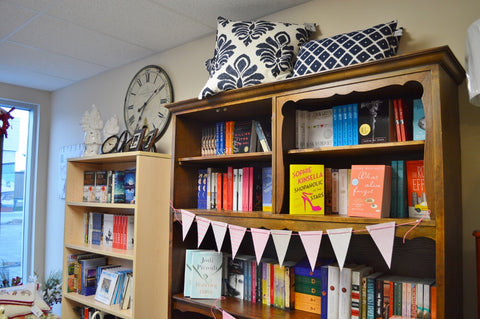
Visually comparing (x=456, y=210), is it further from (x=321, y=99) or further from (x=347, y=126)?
(x=321, y=99)

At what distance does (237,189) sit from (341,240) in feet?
2.45

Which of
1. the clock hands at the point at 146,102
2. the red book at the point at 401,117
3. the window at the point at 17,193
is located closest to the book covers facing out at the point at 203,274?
the red book at the point at 401,117

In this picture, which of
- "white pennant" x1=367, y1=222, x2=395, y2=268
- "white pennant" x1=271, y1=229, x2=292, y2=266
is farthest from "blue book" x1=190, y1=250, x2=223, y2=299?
"white pennant" x1=367, y1=222, x2=395, y2=268

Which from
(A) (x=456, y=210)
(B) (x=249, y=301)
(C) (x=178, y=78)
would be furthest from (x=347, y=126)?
(C) (x=178, y=78)

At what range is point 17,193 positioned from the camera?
13.5ft

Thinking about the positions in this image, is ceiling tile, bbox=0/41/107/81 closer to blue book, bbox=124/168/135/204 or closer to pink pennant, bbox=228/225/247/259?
blue book, bbox=124/168/135/204

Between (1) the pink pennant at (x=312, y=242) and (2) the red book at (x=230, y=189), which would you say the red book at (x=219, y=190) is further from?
(1) the pink pennant at (x=312, y=242)

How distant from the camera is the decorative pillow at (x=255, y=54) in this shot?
79.3 inches

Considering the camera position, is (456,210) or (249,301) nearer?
(456,210)

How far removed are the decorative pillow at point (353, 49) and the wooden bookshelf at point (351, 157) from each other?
9cm

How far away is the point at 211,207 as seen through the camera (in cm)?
233

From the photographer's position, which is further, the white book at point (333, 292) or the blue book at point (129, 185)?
the blue book at point (129, 185)

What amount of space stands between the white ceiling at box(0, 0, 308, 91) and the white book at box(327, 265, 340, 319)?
4.88 ft

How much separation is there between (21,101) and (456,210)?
4121 mm
